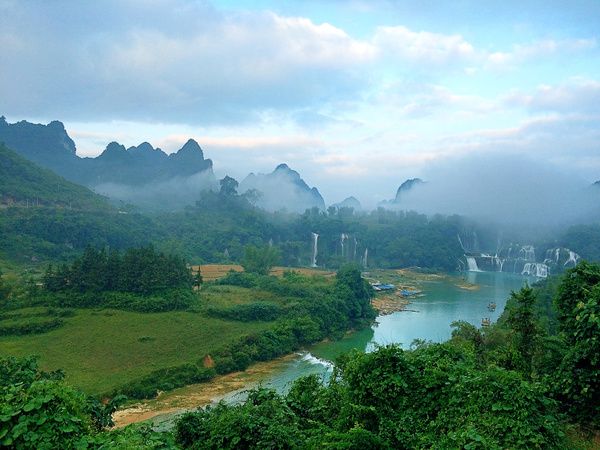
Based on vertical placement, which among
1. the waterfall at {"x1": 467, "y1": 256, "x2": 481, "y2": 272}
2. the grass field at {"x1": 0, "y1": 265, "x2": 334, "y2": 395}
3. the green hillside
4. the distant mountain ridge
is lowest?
the grass field at {"x1": 0, "y1": 265, "x2": 334, "y2": 395}

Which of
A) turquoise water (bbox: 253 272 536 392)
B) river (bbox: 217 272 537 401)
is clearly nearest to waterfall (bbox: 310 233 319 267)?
river (bbox: 217 272 537 401)

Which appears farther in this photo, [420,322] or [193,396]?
[420,322]

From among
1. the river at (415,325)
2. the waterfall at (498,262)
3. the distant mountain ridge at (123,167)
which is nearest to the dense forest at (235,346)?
the river at (415,325)

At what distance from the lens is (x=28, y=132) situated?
6806 centimetres

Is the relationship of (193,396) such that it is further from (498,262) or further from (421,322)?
(498,262)

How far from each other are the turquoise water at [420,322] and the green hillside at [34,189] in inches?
1106

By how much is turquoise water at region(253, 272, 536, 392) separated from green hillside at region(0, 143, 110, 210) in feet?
92.2

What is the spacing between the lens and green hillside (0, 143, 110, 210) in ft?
113

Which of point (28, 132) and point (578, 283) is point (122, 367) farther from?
point (28, 132)

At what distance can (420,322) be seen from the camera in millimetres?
24812

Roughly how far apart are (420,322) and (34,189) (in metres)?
33.3

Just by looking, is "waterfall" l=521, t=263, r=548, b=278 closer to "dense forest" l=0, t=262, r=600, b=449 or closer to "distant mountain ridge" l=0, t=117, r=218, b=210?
"dense forest" l=0, t=262, r=600, b=449

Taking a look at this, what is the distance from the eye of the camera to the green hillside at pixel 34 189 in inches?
1351

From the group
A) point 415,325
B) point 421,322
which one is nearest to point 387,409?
point 415,325
